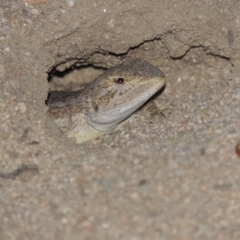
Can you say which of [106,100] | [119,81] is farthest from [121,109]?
[119,81]

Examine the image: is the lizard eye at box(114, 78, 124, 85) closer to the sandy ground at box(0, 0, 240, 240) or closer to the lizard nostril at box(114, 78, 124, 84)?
the lizard nostril at box(114, 78, 124, 84)

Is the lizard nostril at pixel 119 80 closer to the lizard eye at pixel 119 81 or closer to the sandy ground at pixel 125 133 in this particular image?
the lizard eye at pixel 119 81

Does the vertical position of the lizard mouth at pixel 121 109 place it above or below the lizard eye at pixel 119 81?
below

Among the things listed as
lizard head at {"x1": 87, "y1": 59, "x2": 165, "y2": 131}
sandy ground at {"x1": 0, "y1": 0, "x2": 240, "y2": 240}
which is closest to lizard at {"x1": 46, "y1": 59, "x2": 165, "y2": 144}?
lizard head at {"x1": 87, "y1": 59, "x2": 165, "y2": 131}

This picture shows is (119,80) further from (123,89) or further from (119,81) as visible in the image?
(123,89)

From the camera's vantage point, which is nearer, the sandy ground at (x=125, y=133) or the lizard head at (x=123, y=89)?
the sandy ground at (x=125, y=133)

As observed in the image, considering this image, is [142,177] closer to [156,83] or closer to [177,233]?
[177,233]

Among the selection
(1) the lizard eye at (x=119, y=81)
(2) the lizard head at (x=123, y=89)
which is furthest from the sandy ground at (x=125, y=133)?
(1) the lizard eye at (x=119, y=81)
